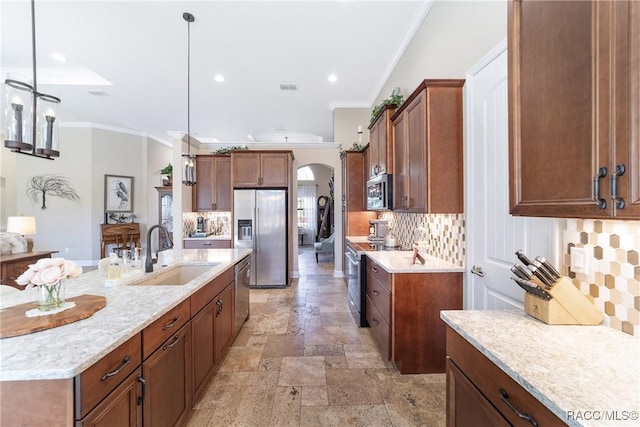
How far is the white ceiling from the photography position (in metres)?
2.90

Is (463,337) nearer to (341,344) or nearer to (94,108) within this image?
(341,344)

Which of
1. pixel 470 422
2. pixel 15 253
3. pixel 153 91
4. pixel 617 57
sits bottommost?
pixel 470 422

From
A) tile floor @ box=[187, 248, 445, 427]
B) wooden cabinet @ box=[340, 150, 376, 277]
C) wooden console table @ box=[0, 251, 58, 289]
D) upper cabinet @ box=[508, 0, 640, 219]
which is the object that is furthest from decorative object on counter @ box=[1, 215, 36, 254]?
upper cabinet @ box=[508, 0, 640, 219]

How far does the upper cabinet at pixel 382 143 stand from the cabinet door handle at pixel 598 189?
2.27 m

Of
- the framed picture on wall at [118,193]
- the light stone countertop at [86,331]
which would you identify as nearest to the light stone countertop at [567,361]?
the light stone countertop at [86,331]

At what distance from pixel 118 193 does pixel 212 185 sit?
3.55 m

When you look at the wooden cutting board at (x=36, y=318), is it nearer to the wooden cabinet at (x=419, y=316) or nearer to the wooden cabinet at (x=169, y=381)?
the wooden cabinet at (x=169, y=381)

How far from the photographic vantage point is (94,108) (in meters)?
5.75

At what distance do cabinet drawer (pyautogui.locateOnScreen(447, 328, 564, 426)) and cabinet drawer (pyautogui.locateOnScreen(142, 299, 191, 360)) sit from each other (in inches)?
57.2

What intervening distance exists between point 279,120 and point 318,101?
144 cm

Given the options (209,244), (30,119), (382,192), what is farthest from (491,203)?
(209,244)

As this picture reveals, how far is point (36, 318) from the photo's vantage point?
1191 millimetres

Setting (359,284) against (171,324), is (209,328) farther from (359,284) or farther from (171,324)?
(359,284)

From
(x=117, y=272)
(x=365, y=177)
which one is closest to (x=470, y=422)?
A: (x=117, y=272)
